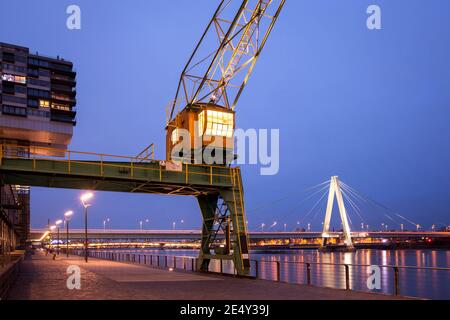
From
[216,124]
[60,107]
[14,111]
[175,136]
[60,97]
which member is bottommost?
[175,136]

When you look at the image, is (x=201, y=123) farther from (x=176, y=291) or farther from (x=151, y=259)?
(x=176, y=291)

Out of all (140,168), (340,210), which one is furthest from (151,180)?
(340,210)

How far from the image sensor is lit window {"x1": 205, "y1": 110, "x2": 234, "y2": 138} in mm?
34078

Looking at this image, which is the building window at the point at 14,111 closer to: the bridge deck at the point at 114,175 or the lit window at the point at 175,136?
the lit window at the point at 175,136

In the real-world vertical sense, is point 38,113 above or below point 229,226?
above

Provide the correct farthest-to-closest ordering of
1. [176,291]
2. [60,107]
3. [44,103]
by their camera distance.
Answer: [60,107] → [44,103] → [176,291]

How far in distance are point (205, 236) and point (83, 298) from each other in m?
16.6

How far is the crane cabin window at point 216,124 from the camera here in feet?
112

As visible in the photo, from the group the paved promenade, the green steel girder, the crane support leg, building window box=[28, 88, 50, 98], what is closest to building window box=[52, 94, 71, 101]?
building window box=[28, 88, 50, 98]

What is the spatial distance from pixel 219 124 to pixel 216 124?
0.29 metres

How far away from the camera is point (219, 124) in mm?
34594

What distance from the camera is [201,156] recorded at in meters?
33.2

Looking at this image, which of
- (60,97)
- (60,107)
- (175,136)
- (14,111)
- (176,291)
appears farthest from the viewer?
(60,97)
